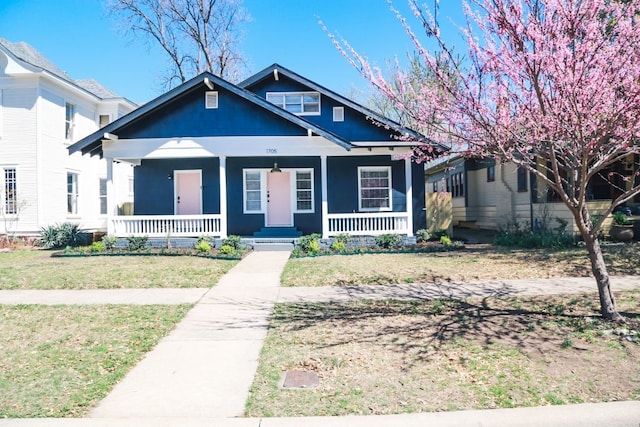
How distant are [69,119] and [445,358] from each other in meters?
20.7

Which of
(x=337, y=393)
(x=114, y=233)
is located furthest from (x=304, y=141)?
(x=337, y=393)

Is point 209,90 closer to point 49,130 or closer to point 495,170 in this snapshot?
point 49,130

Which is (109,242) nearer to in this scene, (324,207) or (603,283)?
(324,207)

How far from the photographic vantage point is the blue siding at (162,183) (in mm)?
16891

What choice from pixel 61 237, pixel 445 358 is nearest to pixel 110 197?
pixel 61 237

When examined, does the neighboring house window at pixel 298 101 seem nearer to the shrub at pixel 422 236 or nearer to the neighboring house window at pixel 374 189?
the neighboring house window at pixel 374 189

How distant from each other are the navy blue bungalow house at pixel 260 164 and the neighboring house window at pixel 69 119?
497 centimetres

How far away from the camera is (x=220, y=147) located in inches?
587

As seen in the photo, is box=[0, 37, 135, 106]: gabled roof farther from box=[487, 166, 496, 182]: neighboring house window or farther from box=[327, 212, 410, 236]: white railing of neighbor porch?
box=[487, 166, 496, 182]: neighboring house window

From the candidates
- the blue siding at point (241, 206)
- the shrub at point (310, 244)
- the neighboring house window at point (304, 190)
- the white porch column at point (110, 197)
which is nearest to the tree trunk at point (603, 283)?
the shrub at point (310, 244)

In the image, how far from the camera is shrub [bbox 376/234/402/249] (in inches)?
567

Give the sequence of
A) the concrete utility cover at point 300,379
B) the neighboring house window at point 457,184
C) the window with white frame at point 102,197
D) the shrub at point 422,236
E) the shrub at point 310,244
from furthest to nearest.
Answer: the neighboring house window at point 457,184, the window with white frame at point 102,197, the shrub at point 422,236, the shrub at point 310,244, the concrete utility cover at point 300,379

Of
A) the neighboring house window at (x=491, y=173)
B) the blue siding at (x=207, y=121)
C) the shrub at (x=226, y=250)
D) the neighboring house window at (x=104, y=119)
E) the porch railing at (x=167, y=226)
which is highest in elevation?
the neighboring house window at (x=104, y=119)

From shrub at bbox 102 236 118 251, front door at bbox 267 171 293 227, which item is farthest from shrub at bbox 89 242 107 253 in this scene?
front door at bbox 267 171 293 227
